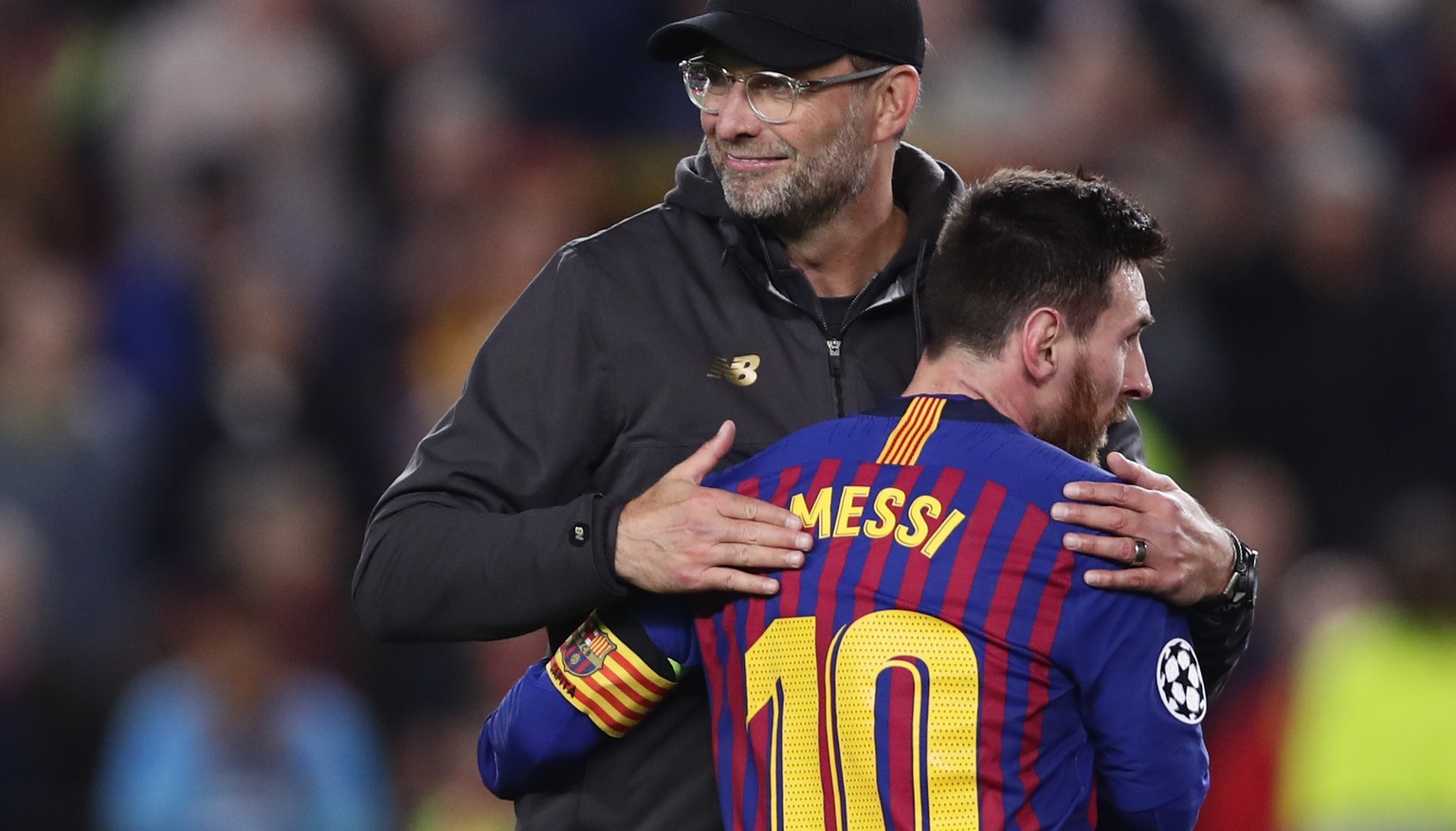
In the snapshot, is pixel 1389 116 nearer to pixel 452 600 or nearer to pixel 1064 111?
pixel 1064 111

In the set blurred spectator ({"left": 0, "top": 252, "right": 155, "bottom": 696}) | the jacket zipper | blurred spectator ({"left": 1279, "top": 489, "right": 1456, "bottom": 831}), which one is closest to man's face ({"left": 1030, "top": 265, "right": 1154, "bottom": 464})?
the jacket zipper

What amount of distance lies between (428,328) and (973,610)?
16.0 feet

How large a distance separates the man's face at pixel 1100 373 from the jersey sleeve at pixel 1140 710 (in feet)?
0.92

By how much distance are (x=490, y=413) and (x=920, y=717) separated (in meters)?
0.91

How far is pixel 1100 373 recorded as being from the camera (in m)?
2.95

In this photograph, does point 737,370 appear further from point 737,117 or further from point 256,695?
point 256,695

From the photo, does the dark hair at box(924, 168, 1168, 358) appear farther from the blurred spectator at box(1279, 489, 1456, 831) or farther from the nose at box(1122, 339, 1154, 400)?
the blurred spectator at box(1279, 489, 1456, 831)

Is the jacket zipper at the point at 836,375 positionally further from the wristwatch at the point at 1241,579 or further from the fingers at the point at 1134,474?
the wristwatch at the point at 1241,579

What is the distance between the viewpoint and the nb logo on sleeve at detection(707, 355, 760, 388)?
325 cm

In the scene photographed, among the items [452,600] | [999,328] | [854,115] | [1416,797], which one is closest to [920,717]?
[999,328]

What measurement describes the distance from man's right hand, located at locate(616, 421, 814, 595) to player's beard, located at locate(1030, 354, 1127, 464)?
0.40m

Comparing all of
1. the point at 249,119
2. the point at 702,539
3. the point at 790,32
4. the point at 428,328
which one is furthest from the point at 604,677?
the point at 249,119

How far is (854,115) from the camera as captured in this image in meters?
3.36

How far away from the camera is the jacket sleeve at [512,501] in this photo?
300cm
